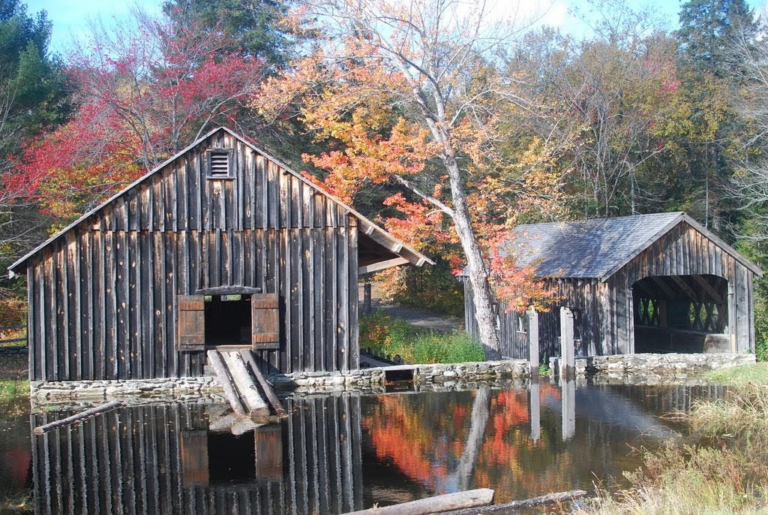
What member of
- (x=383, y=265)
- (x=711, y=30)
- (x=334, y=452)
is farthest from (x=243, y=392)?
(x=711, y=30)

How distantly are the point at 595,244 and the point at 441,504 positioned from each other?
16.0 meters

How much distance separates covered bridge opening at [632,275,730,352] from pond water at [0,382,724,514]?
23.8 ft

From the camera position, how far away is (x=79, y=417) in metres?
15.5

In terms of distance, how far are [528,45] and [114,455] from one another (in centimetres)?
3301

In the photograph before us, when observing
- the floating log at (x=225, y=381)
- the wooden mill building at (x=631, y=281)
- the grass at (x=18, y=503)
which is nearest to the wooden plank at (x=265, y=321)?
the floating log at (x=225, y=381)

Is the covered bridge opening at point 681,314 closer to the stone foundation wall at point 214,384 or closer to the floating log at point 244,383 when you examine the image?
the stone foundation wall at point 214,384

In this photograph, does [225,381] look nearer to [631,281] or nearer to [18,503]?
[18,503]

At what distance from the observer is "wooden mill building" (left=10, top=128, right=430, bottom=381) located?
18.0 metres

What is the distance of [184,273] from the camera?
18.4 metres

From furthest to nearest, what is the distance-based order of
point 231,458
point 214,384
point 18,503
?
point 214,384 → point 231,458 → point 18,503

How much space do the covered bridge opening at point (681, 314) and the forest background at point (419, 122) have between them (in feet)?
5.28

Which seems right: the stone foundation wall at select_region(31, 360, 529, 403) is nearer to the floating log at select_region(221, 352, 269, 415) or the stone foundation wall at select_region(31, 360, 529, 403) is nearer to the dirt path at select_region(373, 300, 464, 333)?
the floating log at select_region(221, 352, 269, 415)

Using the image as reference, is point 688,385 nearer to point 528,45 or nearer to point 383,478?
point 383,478

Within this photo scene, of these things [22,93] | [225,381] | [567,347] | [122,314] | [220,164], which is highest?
[22,93]
